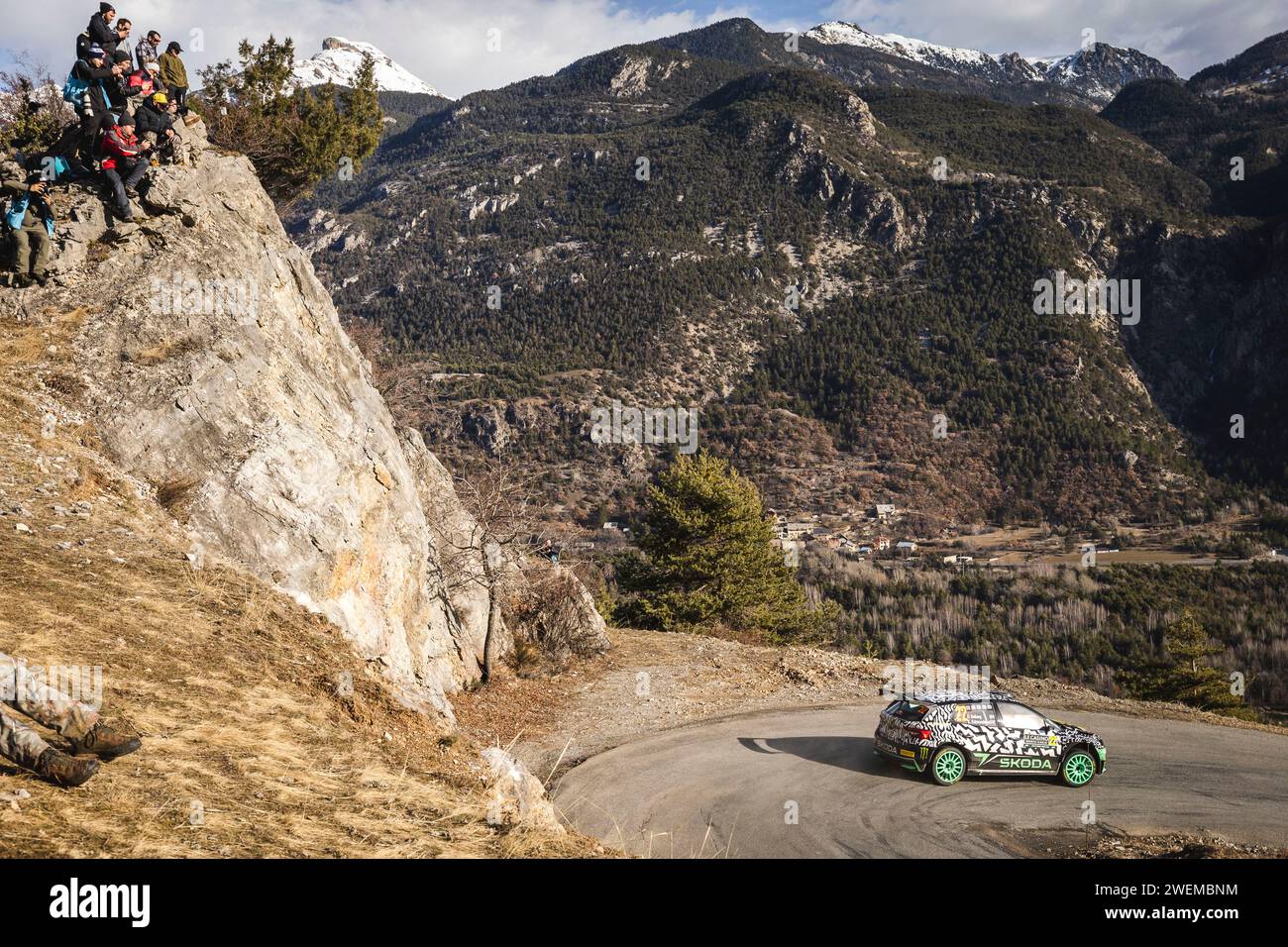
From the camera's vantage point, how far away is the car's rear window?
15406 millimetres

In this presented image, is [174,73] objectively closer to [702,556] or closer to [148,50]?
[148,50]

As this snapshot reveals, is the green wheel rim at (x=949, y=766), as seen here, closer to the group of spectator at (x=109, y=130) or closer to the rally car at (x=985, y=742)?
the rally car at (x=985, y=742)

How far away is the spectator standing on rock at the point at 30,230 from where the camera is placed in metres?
15.3

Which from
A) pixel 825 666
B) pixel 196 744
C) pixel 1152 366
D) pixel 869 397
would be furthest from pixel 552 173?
pixel 196 744

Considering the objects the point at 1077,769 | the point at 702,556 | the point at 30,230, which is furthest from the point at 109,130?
the point at 702,556

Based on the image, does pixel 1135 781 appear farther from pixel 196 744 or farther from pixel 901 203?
pixel 901 203

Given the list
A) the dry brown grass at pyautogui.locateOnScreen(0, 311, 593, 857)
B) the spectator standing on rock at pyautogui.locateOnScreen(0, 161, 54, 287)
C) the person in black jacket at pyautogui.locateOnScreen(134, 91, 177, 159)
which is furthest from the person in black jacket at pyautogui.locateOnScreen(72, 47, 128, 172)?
the dry brown grass at pyautogui.locateOnScreen(0, 311, 593, 857)

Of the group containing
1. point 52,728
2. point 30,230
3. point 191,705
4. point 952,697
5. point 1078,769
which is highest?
point 30,230

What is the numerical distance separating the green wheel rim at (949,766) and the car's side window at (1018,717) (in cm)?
120

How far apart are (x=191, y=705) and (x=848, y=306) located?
522ft

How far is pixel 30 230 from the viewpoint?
15492 millimetres

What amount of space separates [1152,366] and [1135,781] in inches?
7002

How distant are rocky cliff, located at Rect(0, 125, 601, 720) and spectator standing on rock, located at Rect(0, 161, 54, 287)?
1.05 ft

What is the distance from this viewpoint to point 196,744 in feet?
25.5
